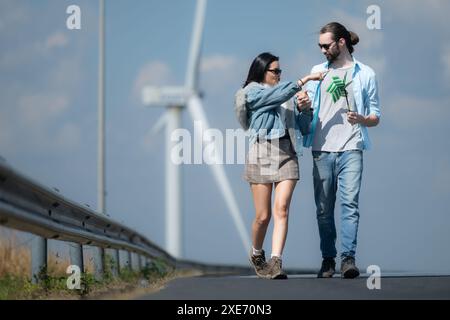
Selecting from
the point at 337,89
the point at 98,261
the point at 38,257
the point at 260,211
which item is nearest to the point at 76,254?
the point at 38,257

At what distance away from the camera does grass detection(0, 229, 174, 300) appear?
27.2ft

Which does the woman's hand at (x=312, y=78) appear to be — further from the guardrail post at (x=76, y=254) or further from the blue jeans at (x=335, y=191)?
the guardrail post at (x=76, y=254)

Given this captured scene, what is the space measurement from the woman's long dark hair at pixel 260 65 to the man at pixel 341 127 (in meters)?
0.57

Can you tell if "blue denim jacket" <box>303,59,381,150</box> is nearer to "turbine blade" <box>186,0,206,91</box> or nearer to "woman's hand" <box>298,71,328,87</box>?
"woman's hand" <box>298,71,328,87</box>

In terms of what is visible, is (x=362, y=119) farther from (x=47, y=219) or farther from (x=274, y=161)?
(x=47, y=219)

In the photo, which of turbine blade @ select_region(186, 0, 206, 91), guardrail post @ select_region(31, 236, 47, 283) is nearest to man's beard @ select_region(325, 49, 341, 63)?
guardrail post @ select_region(31, 236, 47, 283)

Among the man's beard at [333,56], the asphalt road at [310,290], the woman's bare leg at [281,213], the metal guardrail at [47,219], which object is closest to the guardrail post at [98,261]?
the metal guardrail at [47,219]

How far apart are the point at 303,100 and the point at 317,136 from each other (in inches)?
23.7

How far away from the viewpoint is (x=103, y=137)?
22.2 meters

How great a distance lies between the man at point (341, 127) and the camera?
386 inches

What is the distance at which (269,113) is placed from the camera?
9.43 m
